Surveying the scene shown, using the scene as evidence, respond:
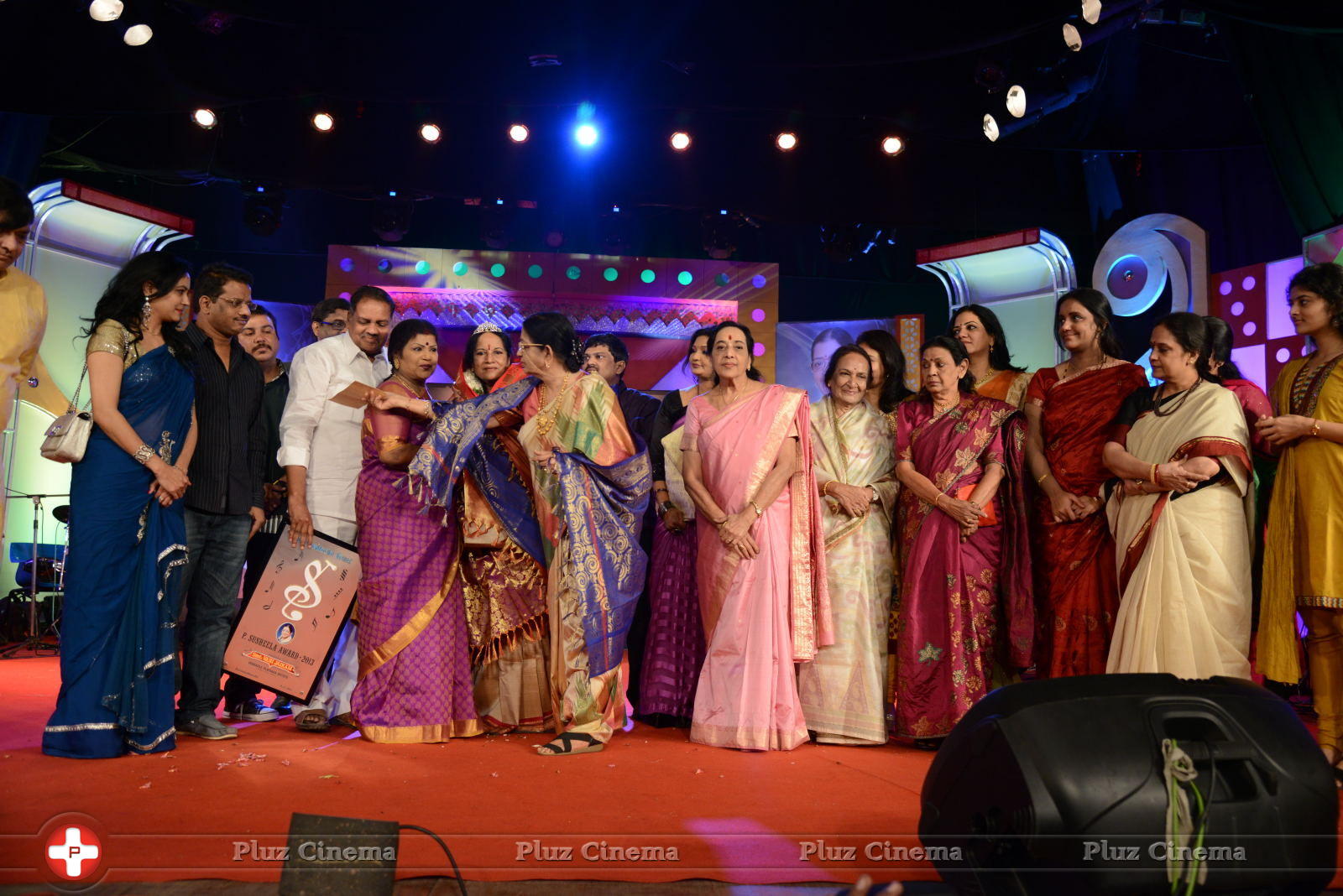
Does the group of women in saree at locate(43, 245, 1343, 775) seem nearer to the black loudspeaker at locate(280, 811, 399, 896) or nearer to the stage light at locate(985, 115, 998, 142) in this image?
the black loudspeaker at locate(280, 811, 399, 896)

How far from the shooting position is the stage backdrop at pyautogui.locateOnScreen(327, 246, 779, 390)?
998 centimetres

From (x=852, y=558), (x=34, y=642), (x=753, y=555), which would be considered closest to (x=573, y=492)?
(x=753, y=555)

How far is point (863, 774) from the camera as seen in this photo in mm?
3354

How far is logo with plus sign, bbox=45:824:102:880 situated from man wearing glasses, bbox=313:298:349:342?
3.21 meters

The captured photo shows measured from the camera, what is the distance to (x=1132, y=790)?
1.82 m

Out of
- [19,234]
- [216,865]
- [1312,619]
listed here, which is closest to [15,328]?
[19,234]

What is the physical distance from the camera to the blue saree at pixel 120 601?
3236mm

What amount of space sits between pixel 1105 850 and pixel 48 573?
7.39m

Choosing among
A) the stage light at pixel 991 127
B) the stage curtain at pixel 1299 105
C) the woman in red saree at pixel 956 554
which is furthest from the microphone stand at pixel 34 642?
the stage curtain at pixel 1299 105

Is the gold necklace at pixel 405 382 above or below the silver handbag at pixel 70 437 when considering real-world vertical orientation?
above

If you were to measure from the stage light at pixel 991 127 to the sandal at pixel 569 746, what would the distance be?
491 cm

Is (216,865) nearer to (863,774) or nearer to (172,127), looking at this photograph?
(863,774)

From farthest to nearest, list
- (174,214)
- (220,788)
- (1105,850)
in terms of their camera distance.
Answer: (174,214), (220,788), (1105,850)

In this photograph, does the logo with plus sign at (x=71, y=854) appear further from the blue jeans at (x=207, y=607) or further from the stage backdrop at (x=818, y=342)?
the stage backdrop at (x=818, y=342)
